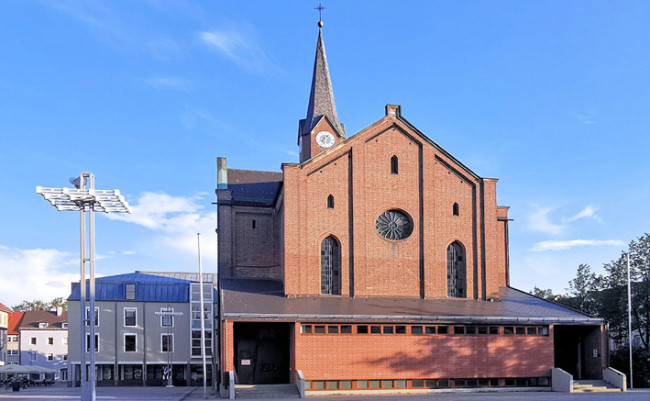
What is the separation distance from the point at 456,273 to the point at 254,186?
15871 millimetres

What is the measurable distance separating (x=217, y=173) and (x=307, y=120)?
7680 millimetres

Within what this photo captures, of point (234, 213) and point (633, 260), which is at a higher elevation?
point (234, 213)

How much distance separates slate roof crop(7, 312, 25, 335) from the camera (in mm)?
85125

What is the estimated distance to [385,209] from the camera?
3809cm

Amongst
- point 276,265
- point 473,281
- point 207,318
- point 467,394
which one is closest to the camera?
point 467,394

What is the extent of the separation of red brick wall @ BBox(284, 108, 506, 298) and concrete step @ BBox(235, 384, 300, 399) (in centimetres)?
584

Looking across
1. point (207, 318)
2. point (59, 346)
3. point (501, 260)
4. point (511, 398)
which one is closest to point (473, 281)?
point (501, 260)

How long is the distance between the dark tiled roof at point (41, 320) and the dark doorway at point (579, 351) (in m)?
66.4

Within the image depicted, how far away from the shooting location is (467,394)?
3161 centimetres

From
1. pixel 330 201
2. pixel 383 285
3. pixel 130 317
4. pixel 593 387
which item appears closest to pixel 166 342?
pixel 130 317

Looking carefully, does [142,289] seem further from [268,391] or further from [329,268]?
[268,391]

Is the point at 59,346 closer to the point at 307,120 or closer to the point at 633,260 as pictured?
the point at 307,120

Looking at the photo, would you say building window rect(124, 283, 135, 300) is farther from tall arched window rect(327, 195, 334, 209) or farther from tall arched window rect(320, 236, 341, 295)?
tall arched window rect(327, 195, 334, 209)

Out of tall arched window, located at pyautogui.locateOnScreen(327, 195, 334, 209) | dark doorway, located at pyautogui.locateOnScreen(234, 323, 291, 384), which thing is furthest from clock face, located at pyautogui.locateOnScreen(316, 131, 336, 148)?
dark doorway, located at pyautogui.locateOnScreen(234, 323, 291, 384)
